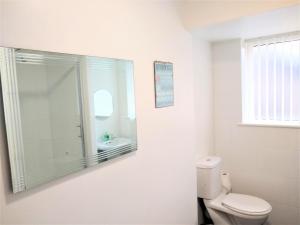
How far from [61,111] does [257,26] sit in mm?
1832

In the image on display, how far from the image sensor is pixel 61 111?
1145 millimetres

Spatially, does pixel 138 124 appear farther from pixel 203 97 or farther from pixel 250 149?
pixel 250 149

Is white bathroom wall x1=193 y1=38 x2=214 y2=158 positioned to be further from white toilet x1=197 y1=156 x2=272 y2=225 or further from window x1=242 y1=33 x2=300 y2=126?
window x1=242 y1=33 x2=300 y2=126

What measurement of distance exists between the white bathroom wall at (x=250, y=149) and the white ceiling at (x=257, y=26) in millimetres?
279

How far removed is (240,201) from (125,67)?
181 cm

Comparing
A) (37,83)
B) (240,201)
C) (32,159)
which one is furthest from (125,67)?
(240,201)

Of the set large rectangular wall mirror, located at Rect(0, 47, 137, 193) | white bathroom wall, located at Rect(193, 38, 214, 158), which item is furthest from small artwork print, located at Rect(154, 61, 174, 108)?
white bathroom wall, located at Rect(193, 38, 214, 158)

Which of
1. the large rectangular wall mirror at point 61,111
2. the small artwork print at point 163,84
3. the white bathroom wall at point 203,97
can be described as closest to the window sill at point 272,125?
the white bathroom wall at point 203,97

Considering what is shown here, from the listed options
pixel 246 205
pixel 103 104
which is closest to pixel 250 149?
pixel 246 205

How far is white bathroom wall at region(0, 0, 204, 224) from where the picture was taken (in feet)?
3.40

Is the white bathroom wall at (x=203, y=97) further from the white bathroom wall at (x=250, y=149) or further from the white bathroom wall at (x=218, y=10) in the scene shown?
the white bathroom wall at (x=218, y=10)

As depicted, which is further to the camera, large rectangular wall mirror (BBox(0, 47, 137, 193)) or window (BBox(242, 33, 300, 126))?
window (BBox(242, 33, 300, 126))

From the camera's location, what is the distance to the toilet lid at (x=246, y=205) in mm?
2240

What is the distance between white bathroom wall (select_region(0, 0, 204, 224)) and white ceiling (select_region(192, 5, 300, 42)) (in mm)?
276
